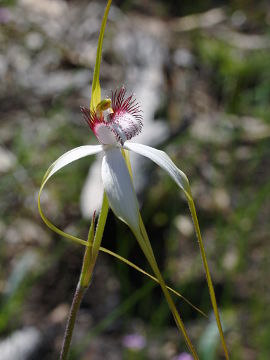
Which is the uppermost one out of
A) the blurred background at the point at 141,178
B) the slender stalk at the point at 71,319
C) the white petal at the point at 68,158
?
the blurred background at the point at 141,178

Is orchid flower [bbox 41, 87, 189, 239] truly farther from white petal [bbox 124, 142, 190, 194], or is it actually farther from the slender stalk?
the slender stalk

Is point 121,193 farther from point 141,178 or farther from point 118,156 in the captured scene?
point 141,178

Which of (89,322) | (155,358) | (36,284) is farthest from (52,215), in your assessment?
(155,358)

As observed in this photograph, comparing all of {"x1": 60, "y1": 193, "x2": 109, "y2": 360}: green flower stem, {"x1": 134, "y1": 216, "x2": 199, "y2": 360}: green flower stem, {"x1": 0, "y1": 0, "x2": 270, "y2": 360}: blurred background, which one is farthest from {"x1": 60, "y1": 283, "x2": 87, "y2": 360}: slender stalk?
{"x1": 0, "y1": 0, "x2": 270, "y2": 360}: blurred background

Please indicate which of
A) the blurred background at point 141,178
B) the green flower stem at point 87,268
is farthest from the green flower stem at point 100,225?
the blurred background at point 141,178

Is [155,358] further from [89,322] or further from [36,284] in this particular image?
[36,284]

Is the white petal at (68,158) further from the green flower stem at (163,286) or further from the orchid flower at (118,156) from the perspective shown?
the green flower stem at (163,286)

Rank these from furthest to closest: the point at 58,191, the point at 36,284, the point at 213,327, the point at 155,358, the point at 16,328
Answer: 1. the point at 58,191
2. the point at 36,284
3. the point at 155,358
4. the point at 16,328
5. the point at 213,327
